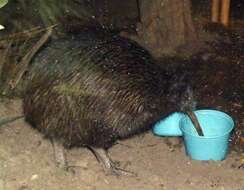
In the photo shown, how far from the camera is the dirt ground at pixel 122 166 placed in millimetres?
3477

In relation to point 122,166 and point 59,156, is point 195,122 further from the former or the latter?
point 59,156

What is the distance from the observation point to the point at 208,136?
3.51 meters

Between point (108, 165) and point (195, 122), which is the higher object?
point (195, 122)

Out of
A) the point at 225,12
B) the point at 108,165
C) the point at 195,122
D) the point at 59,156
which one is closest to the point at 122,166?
the point at 108,165

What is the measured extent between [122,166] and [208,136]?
2.11 ft

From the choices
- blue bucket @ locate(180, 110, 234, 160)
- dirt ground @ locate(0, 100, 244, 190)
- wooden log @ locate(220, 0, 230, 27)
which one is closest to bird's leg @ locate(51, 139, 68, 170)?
dirt ground @ locate(0, 100, 244, 190)

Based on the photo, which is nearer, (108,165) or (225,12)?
(108,165)

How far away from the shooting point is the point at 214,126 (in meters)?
3.84

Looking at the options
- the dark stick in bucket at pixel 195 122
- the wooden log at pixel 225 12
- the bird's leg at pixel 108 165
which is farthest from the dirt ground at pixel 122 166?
the wooden log at pixel 225 12

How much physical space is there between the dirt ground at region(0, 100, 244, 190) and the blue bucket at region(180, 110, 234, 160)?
77mm

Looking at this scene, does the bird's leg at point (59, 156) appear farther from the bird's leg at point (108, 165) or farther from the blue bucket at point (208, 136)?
the blue bucket at point (208, 136)

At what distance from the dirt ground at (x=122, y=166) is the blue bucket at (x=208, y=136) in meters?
0.08

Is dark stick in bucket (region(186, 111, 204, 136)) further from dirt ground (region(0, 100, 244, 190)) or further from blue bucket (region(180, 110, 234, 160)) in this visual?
dirt ground (region(0, 100, 244, 190))

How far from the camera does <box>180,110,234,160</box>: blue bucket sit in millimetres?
3533
